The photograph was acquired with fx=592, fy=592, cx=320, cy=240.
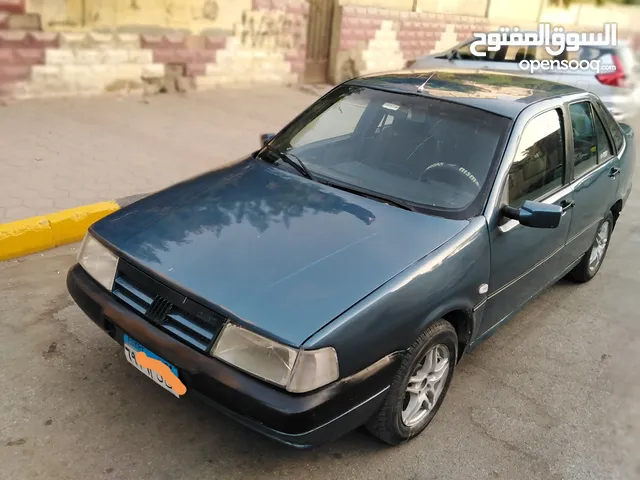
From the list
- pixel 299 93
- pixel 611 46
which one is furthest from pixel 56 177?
pixel 611 46

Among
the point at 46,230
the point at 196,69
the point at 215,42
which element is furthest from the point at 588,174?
the point at 215,42

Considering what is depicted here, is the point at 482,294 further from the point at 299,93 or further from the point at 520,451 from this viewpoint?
the point at 299,93

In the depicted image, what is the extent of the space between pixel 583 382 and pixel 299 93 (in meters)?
8.52

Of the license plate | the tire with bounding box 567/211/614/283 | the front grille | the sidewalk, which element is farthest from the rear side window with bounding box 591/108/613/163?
the sidewalk

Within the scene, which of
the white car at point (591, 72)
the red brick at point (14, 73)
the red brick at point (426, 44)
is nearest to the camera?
the red brick at point (14, 73)

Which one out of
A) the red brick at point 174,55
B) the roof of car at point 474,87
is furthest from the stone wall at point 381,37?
the roof of car at point 474,87

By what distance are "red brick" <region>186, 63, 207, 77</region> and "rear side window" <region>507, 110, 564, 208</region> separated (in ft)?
22.9

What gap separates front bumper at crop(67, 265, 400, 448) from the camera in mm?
2232

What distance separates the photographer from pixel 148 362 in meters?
2.55

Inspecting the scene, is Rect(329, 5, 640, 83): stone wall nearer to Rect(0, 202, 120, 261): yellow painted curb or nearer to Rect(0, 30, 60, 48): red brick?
Rect(0, 30, 60, 48): red brick

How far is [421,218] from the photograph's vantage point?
296cm

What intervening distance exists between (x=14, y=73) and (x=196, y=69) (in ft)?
9.33

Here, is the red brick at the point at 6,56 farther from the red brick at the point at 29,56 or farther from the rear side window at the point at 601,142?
the rear side window at the point at 601,142

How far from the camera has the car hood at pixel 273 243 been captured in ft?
7.77
